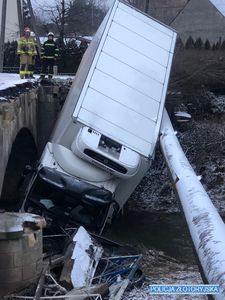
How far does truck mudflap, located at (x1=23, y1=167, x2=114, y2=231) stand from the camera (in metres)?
10.7

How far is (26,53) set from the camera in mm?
16953

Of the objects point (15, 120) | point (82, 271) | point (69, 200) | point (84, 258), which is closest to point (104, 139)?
point (69, 200)

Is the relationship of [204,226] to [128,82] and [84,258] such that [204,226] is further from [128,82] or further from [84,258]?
[128,82]

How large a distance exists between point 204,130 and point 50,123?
22.9 ft

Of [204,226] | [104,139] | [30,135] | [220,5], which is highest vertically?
[220,5]

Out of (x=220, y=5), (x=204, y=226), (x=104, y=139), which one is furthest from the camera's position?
(x=220, y=5)

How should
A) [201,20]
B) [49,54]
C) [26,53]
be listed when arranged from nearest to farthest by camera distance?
[26,53] < [49,54] < [201,20]

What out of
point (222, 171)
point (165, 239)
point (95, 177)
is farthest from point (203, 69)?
point (95, 177)

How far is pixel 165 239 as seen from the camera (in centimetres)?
1366

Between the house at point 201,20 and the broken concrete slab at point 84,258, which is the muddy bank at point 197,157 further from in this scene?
the house at point 201,20

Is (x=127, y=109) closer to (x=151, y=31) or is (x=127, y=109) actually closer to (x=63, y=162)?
(x=63, y=162)

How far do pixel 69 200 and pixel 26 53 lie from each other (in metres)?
7.44

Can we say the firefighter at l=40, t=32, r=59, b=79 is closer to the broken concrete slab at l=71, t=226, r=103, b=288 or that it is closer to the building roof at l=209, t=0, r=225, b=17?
the broken concrete slab at l=71, t=226, r=103, b=288

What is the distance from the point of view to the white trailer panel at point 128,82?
464 inches
